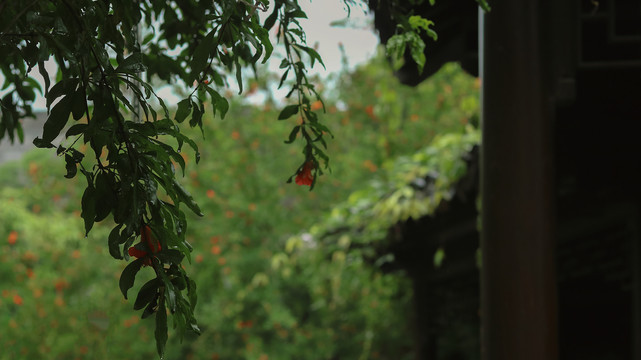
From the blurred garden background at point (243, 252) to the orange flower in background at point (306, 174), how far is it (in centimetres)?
739

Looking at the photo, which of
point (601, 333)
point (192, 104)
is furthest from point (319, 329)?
point (192, 104)

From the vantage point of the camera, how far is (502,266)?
2004 millimetres

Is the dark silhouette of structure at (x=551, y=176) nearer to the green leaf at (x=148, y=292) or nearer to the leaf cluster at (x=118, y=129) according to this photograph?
the leaf cluster at (x=118, y=129)

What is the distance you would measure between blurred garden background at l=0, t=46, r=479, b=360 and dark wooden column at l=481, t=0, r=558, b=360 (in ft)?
23.1

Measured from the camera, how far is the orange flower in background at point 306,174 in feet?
5.69

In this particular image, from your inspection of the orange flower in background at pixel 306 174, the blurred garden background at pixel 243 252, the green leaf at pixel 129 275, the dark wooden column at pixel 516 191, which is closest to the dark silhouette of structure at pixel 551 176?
the dark wooden column at pixel 516 191

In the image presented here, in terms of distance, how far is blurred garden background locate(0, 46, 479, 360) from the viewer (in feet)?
33.1

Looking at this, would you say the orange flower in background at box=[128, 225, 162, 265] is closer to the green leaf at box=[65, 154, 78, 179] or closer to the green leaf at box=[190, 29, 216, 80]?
the green leaf at box=[65, 154, 78, 179]

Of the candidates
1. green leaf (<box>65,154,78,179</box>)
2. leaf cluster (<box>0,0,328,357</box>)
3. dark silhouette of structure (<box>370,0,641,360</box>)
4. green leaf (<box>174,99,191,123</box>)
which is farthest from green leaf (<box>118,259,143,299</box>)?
dark silhouette of structure (<box>370,0,641,360</box>)

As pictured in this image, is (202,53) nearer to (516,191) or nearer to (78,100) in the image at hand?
(78,100)

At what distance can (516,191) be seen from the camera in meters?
2.03

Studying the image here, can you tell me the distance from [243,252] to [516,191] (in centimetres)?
919

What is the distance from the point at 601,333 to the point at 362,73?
8.31 m

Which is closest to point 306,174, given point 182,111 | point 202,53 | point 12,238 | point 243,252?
point 182,111
